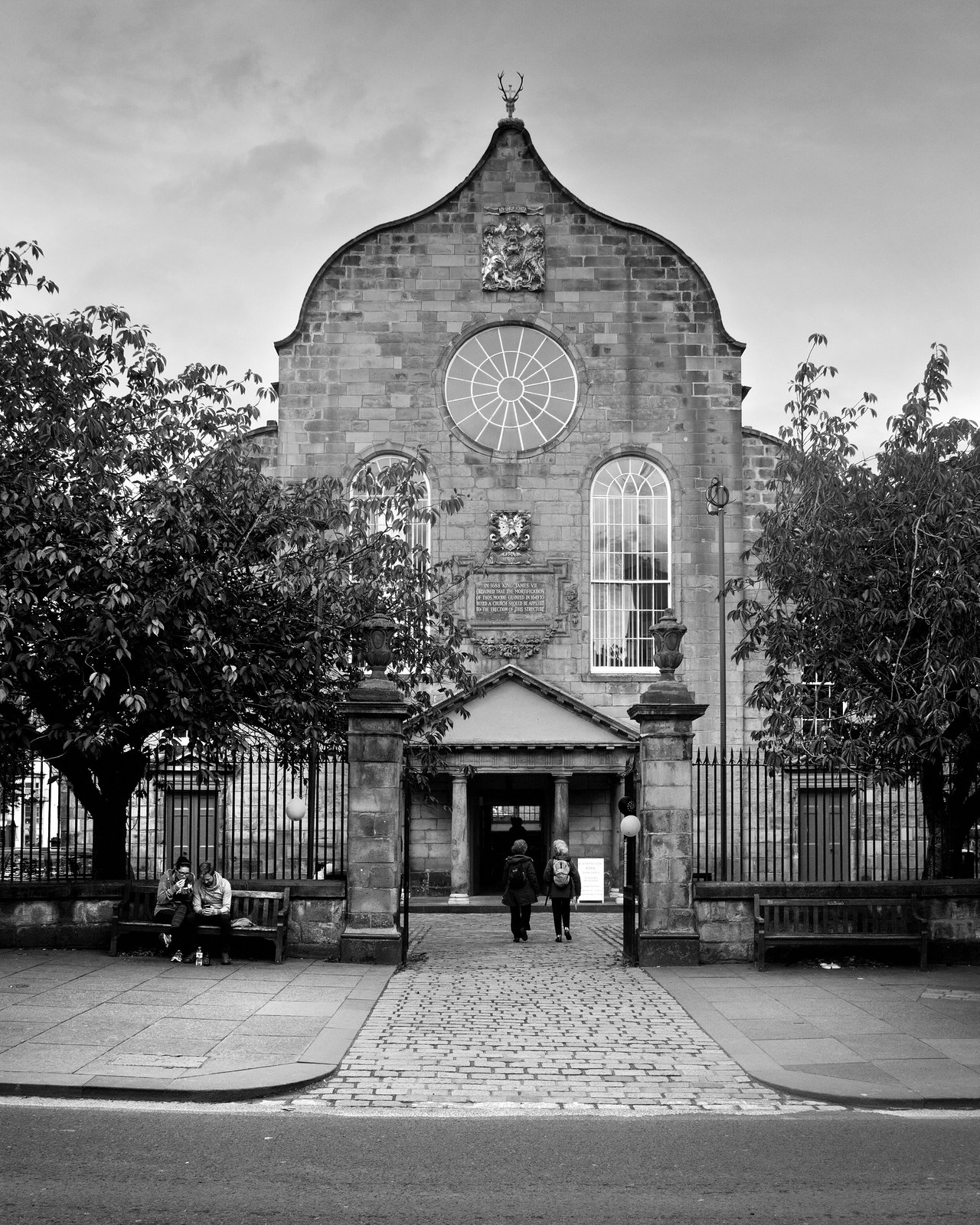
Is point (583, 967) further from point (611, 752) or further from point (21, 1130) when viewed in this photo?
point (611, 752)

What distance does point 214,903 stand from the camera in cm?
1548

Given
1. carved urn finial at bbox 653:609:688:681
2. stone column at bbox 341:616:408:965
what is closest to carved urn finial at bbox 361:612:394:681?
stone column at bbox 341:616:408:965

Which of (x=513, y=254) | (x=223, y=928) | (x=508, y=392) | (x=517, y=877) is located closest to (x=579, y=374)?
(x=508, y=392)

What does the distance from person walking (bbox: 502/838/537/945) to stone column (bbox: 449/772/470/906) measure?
898 cm

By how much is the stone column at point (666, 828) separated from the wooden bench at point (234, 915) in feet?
13.6

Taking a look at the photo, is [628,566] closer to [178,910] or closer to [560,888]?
[560,888]

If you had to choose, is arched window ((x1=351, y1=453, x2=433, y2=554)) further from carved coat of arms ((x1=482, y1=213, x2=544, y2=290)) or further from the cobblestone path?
the cobblestone path

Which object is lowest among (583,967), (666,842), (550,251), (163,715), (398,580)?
(583,967)

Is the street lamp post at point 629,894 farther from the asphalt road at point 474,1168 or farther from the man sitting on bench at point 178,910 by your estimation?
the asphalt road at point 474,1168

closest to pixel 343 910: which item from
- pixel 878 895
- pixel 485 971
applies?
pixel 485 971

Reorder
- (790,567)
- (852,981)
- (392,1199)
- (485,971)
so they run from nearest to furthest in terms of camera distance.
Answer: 1. (392,1199)
2. (852,981)
3. (485,971)
4. (790,567)

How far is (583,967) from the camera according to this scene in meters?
16.1

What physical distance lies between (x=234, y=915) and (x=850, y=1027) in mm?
7626

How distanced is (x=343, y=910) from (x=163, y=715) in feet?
10.5
